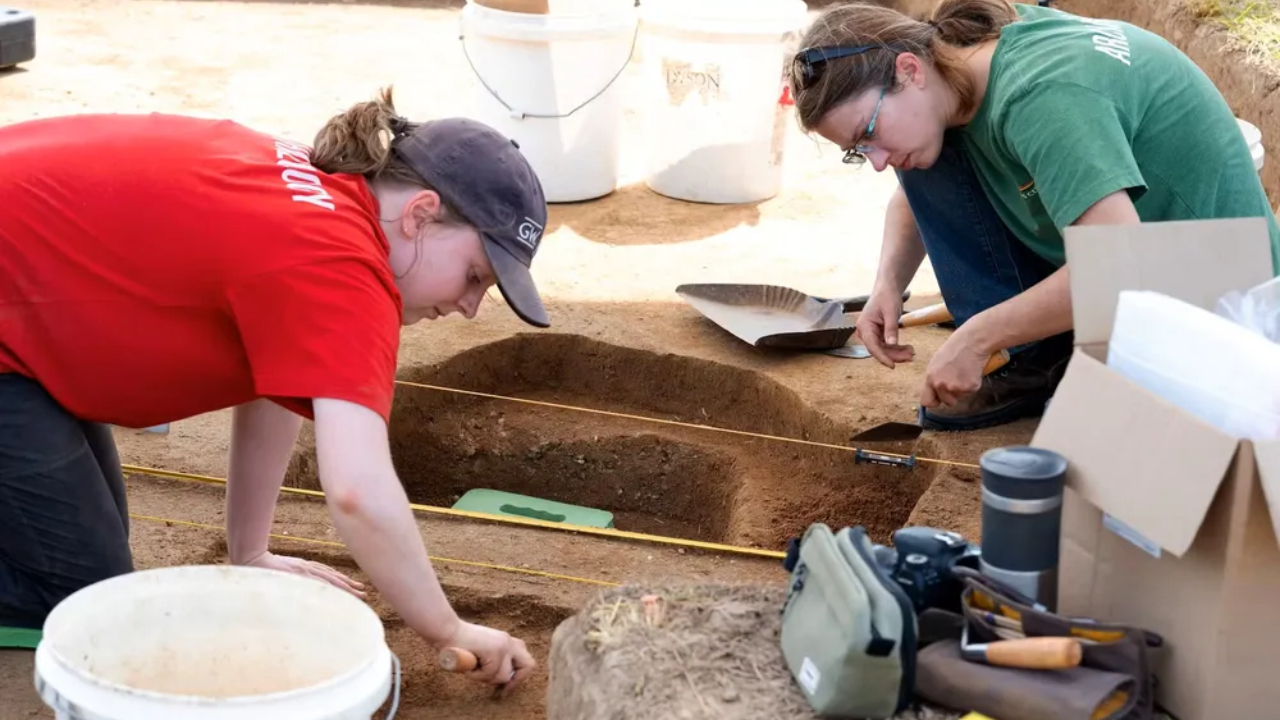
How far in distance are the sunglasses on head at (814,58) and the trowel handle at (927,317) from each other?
1.20 metres

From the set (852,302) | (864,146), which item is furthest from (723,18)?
(864,146)

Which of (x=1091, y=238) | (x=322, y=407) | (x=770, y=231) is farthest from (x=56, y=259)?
(x=770, y=231)

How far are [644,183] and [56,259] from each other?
155 inches

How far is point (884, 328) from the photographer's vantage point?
11.6 ft

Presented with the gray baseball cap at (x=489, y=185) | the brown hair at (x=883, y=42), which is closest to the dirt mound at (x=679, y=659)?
the gray baseball cap at (x=489, y=185)

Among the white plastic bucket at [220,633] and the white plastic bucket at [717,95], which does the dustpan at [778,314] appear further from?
the white plastic bucket at [220,633]

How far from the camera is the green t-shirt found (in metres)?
2.66

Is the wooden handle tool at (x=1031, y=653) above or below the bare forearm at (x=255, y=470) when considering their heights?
above

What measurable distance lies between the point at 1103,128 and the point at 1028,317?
0.42 m

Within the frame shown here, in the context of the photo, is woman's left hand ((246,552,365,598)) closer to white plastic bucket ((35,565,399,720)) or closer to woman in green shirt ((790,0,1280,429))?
white plastic bucket ((35,565,399,720))

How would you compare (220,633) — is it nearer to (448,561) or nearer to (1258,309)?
(448,561)

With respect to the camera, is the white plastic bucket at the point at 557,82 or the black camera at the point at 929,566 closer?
the black camera at the point at 929,566

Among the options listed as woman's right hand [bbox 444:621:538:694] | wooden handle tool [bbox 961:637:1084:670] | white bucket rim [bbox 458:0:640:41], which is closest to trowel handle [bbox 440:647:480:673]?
woman's right hand [bbox 444:621:538:694]

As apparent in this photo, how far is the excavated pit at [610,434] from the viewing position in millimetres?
3824
